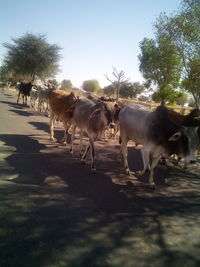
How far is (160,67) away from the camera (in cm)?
2020

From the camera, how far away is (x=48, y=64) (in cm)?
3044

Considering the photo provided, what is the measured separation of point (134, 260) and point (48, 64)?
30.6 metres

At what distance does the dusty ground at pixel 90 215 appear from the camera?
3096 mm

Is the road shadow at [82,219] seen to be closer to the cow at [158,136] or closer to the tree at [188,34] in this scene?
the cow at [158,136]

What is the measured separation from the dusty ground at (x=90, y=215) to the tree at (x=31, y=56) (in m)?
25.0

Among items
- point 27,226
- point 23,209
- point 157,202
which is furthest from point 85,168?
point 27,226

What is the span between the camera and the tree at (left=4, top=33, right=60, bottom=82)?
96.3 ft

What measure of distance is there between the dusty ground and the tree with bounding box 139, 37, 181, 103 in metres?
10.3

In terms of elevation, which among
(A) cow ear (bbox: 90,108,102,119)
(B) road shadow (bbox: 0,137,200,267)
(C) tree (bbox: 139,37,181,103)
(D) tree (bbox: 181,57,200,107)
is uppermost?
(C) tree (bbox: 139,37,181,103)

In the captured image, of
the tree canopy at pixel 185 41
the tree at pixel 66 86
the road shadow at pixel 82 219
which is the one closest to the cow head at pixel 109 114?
the road shadow at pixel 82 219

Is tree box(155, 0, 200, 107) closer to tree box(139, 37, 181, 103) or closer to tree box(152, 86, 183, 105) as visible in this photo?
tree box(139, 37, 181, 103)

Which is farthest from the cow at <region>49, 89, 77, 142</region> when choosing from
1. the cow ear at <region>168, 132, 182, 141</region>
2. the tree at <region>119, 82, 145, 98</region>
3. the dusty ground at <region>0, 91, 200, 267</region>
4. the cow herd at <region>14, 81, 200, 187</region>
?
the tree at <region>119, 82, 145, 98</region>

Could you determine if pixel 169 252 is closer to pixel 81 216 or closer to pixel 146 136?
pixel 81 216

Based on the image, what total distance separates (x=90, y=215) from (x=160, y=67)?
18709mm
